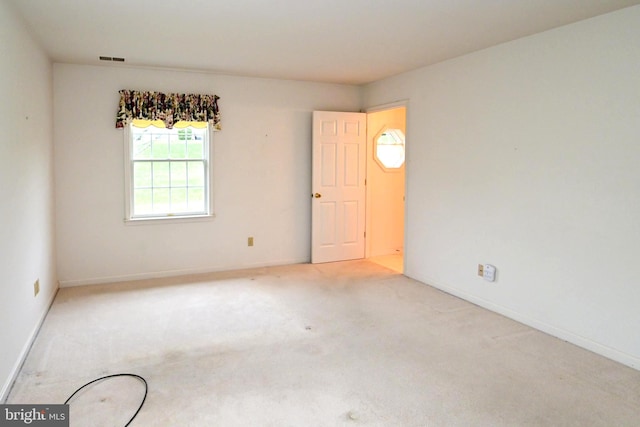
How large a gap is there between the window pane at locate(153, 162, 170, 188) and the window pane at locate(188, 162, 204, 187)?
26 cm

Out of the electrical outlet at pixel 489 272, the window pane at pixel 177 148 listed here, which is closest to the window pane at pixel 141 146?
the window pane at pixel 177 148

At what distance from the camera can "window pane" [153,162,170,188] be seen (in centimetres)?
495

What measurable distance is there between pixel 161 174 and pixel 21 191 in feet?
6.47

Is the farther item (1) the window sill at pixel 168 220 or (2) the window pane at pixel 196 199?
(2) the window pane at pixel 196 199

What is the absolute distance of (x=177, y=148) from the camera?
16.5 ft

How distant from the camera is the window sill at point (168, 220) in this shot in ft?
15.9

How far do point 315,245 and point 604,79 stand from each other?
3615mm

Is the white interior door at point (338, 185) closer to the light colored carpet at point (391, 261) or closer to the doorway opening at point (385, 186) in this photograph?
the doorway opening at point (385, 186)

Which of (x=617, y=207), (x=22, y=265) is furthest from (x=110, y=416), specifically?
(x=617, y=207)

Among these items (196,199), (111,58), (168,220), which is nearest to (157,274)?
(168,220)

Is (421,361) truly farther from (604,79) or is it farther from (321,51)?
(321,51)

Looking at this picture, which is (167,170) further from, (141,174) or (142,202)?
(142,202)

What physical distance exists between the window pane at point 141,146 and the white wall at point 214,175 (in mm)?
187

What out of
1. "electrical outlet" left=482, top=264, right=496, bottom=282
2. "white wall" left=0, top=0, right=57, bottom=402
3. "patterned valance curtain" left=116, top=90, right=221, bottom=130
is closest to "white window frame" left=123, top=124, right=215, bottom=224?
"patterned valance curtain" left=116, top=90, right=221, bottom=130
